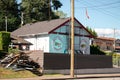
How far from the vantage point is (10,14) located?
247 ft

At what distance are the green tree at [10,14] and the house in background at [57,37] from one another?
16.6 meters

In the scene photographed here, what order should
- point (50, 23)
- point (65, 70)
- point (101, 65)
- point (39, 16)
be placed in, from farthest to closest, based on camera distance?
1. point (39, 16)
2. point (50, 23)
3. point (101, 65)
4. point (65, 70)

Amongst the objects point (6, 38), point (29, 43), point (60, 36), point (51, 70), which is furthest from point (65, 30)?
point (51, 70)

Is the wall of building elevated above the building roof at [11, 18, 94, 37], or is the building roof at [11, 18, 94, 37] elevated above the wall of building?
Result: the building roof at [11, 18, 94, 37]

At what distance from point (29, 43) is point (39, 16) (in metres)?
23.1

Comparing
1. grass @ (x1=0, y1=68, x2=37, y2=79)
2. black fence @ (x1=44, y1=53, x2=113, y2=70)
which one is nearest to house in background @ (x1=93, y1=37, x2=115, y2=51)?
black fence @ (x1=44, y1=53, x2=113, y2=70)

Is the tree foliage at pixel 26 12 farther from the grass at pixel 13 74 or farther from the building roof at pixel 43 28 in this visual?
the grass at pixel 13 74

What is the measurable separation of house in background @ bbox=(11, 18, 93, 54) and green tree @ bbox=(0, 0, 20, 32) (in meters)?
16.6

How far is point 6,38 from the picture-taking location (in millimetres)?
41125

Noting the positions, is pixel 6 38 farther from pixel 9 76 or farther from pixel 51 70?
pixel 9 76

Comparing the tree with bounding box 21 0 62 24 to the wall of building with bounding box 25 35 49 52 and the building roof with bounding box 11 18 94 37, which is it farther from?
the wall of building with bounding box 25 35 49 52

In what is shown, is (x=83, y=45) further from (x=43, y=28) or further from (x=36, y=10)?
(x=36, y=10)

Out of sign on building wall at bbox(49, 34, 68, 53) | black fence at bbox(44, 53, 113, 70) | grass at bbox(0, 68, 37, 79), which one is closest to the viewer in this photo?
grass at bbox(0, 68, 37, 79)

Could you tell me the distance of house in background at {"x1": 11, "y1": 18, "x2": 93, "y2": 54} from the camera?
50.7 meters
